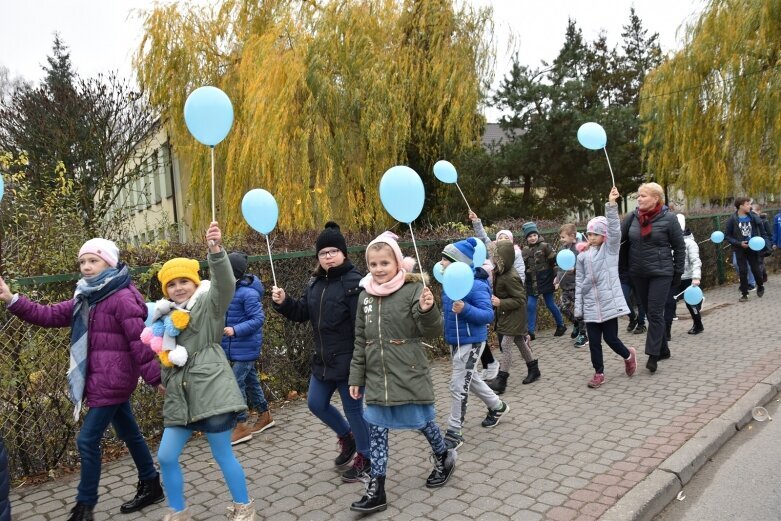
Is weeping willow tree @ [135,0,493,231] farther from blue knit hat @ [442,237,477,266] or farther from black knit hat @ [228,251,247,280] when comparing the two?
blue knit hat @ [442,237,477,266]

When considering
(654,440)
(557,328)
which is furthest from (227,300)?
(557,328)

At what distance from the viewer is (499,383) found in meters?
6.19

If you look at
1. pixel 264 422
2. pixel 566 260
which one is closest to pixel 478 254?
pixel 264 422

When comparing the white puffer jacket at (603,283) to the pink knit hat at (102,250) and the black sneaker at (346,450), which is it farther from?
the pink knit hat at (102,250)

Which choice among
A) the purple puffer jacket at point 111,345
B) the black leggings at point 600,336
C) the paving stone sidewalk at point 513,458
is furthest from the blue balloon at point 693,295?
the purple puffer jacket at point 111,345

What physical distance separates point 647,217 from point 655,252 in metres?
0.39

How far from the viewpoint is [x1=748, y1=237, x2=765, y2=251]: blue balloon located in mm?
11086

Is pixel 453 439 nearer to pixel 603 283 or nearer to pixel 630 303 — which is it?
pixel 603 283

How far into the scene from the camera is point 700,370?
660 cm

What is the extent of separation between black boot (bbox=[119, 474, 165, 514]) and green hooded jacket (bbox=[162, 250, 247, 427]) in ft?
2.86

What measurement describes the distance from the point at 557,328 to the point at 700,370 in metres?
2.81

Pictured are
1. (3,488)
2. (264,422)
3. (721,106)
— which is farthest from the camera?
(721,106)

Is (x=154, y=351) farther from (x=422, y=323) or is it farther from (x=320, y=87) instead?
(x=320, y=87)

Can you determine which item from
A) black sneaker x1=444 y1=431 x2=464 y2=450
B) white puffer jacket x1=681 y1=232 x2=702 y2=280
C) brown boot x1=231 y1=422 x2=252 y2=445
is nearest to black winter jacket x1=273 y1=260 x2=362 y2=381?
black sneaker x1=444 y1=431 x2=464 y2=450
